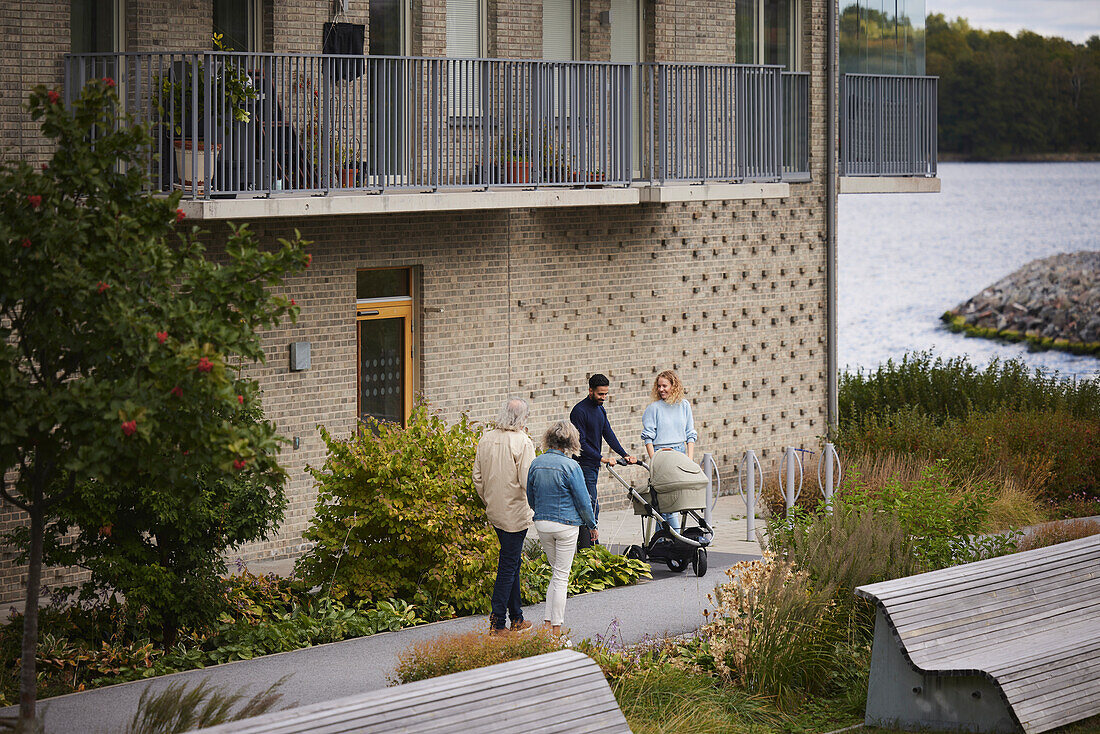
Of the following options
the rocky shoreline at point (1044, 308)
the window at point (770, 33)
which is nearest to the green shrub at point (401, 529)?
the window at point (770, 33)

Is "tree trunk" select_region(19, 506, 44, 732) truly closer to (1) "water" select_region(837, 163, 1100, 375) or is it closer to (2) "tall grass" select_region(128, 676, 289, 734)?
(2) "tall grass" select_region(128, 676, 289, 734)

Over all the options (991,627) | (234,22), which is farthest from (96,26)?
(991,627)

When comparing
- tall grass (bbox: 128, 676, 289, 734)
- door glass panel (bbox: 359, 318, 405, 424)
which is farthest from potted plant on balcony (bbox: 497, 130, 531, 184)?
tall grass (bbox: 128, 676, 289, 734)

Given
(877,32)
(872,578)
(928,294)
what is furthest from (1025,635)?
(928,294)

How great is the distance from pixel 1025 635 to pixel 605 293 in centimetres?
872

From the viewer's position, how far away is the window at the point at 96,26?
43.3 ft

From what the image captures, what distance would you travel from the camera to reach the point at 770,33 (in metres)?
19.6

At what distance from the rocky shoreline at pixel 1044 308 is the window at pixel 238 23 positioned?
53.0 metres

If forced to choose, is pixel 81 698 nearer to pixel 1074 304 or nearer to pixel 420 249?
pixel 420 249

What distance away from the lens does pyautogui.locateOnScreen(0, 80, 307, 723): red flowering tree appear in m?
7.19

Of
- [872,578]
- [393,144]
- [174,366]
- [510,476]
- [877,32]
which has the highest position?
[877,32]

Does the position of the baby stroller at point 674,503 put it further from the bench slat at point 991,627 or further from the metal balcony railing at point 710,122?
the metal balcony railing at point 710,122

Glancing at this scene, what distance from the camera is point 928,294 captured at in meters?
82.4

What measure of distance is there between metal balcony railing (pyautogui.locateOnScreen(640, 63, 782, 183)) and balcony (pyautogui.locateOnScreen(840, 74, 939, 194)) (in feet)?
7.23
